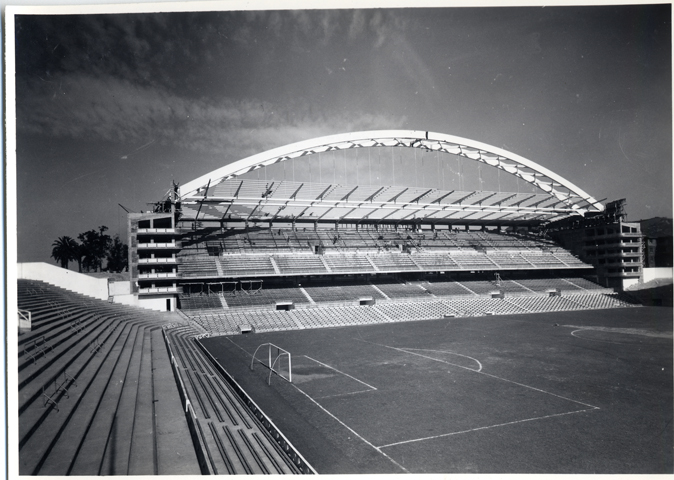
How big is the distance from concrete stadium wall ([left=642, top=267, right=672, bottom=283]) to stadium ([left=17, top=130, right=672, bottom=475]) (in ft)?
5.64

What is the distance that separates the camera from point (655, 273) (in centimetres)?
4966

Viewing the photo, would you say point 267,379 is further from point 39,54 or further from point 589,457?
point 39,54

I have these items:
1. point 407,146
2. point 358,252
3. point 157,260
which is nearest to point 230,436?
point 157,260

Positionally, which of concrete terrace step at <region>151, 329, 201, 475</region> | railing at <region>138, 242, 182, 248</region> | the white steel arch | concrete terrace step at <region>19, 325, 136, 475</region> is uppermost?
the white steel arch

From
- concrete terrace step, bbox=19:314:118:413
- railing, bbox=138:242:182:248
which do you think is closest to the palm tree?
railing, bbox=138:242:182:248

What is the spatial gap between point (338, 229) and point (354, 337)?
932 inches

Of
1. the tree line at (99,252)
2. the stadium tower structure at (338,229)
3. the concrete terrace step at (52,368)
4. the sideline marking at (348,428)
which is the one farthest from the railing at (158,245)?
the sideline marking at (348,428)

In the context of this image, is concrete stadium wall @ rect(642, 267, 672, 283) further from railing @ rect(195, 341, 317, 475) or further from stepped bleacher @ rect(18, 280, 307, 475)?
stepped bleacher @ rect(18, 280, 307, 475)

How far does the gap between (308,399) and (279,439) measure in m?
4.22

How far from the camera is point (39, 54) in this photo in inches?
411

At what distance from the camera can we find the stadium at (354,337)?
29.9ft

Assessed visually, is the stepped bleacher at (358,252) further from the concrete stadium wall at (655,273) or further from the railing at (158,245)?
the concrete stadium wall at (655,273)

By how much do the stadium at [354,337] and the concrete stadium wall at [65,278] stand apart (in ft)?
0.45

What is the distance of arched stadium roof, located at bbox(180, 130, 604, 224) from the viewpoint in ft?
115
